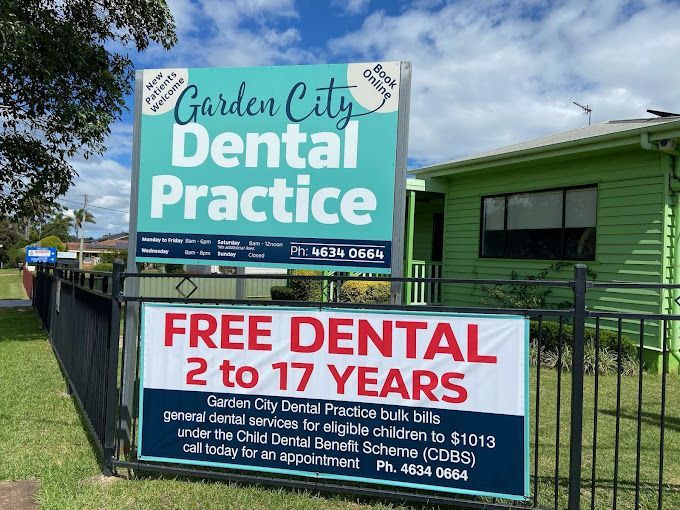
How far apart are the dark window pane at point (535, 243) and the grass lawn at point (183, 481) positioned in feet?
11.7

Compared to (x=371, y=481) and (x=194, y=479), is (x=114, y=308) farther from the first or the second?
Result: (x=371, y=481)

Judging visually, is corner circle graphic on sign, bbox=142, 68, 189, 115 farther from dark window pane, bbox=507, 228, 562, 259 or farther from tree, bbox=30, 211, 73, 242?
tree, bbox=30, 211, 73, 242

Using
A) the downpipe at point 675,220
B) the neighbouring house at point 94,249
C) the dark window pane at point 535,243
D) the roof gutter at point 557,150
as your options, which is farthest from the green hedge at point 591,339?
the neighbouring house at point 94,249

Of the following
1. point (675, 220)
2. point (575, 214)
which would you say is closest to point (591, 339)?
point (675, 220)

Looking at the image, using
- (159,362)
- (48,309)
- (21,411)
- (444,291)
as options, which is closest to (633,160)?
(444,291)

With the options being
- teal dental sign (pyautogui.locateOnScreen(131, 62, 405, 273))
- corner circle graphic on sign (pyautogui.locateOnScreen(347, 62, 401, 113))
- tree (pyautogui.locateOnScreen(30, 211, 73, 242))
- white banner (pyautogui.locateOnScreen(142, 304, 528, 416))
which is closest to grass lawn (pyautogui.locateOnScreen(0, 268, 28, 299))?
teal dental sign (pyautogui.locateOnScreen(131, 62, 405, 273))

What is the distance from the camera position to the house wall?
826cm

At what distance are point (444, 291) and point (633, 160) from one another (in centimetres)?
513

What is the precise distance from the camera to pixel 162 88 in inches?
172

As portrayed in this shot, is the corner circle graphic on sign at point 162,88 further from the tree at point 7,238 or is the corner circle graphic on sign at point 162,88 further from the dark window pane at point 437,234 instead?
the tree at point 7,238

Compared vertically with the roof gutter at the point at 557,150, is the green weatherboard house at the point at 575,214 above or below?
below

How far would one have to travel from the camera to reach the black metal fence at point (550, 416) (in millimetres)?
3137

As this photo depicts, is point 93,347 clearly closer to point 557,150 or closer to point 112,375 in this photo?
point 112,375

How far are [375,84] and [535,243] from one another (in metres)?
7.49
